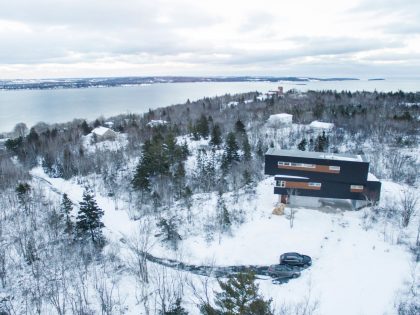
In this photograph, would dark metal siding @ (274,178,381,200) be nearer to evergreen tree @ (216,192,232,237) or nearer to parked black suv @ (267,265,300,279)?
evergreen tree @ (216,192,232,237)

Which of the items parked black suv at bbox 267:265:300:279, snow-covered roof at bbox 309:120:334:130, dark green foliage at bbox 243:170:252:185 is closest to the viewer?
parked black suv at bbox 267:265:300:279

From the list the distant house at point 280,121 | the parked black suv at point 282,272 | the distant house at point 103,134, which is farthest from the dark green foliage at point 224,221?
the distant house at point 103,134

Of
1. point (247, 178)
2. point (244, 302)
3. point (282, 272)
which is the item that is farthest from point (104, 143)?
point (244, 302)

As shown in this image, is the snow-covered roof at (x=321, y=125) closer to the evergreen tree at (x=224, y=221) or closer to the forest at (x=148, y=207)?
the forest at (x=148, y=207)

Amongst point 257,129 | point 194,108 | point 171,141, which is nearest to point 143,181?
point 171,141

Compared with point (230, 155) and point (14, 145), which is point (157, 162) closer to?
point (230, 155)

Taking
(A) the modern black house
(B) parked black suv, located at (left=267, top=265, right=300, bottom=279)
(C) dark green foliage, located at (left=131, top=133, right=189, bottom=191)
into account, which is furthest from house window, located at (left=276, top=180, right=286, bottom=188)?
(C) dark green foliage, located at (left=131, top=133, right=189, bottom=191)

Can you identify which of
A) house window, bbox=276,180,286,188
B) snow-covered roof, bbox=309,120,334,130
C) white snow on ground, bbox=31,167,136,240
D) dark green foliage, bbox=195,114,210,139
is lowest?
white snow on ground, bbox=31,167,136,240
